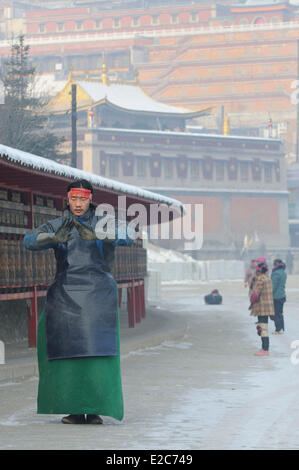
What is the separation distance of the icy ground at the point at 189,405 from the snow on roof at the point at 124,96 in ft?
211

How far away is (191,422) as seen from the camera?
918cm

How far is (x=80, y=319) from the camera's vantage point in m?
8.76

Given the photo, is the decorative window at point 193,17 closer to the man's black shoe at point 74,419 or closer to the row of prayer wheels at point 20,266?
the row of prayer wheels at point 20,266

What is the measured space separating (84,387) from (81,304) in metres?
0.62

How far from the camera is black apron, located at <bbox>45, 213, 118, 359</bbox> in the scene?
8.75 metres

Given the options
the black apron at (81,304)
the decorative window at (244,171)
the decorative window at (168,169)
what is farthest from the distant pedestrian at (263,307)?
the decorative window at (244,171)

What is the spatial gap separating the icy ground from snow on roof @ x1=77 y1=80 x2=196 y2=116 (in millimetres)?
64316

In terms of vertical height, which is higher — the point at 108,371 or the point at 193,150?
the point at 193,150

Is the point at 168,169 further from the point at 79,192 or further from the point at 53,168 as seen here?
the point at 79,192

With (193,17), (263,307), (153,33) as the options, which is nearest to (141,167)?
(153,33)

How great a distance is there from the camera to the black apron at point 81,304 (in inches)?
344
